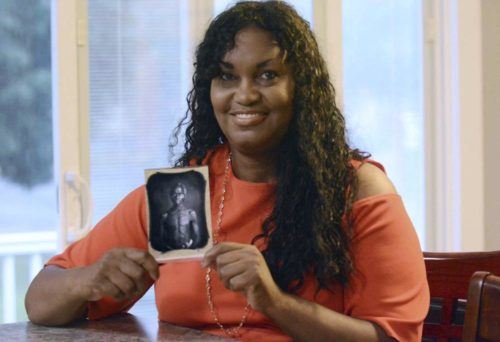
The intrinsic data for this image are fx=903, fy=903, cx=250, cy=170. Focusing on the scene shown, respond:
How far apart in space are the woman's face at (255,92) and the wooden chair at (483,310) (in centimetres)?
51

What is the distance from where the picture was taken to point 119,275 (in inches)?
63.9

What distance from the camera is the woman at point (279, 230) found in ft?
5.43

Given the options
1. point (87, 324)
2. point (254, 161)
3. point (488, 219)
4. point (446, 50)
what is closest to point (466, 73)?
point (446, 50)

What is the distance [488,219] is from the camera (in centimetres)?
344

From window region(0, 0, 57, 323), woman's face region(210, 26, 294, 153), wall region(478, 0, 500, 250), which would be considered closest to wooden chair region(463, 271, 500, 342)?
woman's face region(210, 26, 294, 153)

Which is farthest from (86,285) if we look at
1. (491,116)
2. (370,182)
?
(491,116)

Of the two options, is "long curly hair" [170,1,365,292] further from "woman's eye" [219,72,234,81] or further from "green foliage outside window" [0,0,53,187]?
"green foliage outside window" [0,0,53,187]

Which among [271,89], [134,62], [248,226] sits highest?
[134,62]

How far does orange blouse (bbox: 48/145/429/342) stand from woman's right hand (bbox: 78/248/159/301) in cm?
8

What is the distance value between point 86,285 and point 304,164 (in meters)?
0.48

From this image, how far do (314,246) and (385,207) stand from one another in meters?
0.16

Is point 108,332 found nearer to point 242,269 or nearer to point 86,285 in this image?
point 86,285

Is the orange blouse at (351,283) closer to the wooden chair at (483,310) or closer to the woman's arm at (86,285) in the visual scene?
the woman's arm at (86,285)

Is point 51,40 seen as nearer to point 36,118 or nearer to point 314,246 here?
point 36,118
